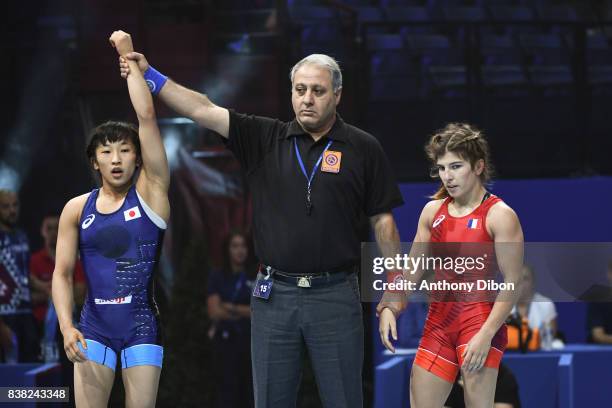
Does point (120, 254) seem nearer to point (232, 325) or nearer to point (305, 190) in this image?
point (305, 190)

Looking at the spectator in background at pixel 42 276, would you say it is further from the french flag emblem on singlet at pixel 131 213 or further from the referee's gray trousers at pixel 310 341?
the referee's gray trousers at pixel 310 341

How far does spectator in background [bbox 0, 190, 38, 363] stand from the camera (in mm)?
7137

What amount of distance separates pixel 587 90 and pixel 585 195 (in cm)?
97

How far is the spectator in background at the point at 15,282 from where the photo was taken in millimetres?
7137

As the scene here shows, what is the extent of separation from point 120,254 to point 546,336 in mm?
3263

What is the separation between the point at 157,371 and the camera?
4074 millimetres

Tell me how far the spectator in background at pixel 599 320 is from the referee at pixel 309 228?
9.78ft

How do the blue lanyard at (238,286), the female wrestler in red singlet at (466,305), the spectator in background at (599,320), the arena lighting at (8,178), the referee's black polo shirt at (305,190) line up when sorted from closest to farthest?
1. the referee's black polo shirt at (305,190)
2. the female wrestler in red singlet at (466,305)
3. the spectator in background at (599,320)
4. the blue lanyard at (238,286)
5. the arena lighting at (8,178)

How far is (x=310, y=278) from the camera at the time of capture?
4.02m

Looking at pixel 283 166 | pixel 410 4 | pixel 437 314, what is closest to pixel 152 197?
pixel 283 166

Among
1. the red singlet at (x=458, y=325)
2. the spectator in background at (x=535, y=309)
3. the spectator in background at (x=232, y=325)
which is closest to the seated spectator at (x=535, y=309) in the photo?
the spectator in background at (x=535, y=309)

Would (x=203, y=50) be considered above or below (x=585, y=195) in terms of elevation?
above

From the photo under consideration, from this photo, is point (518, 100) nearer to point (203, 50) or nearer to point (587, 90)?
point (587, 90)

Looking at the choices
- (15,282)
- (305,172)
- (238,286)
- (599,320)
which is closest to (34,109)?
(15,282)
